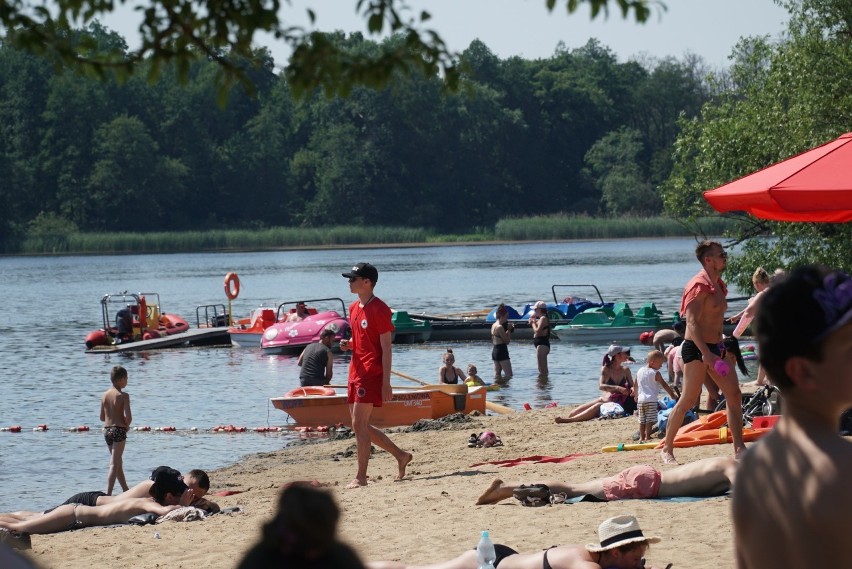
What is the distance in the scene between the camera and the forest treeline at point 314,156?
112 meters

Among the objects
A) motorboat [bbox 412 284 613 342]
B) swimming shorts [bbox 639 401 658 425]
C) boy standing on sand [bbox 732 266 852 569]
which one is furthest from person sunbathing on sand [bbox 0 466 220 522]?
motorboat [bbox 412 284 613 342]

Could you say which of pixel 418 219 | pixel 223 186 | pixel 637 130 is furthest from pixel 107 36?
pixel 637 130

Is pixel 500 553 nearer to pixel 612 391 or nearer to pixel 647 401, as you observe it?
pixel 647 401

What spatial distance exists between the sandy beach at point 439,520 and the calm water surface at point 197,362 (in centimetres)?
368

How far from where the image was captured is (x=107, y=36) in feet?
434

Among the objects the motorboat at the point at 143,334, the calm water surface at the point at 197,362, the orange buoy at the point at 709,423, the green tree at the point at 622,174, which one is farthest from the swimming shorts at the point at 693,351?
the green tree at the point at 622,174

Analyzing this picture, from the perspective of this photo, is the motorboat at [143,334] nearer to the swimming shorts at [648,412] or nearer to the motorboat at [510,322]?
the motorboat at [510,322]

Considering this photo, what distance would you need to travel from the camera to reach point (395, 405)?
57.0 feet

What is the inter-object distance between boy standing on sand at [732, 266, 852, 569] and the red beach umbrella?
6.83 metres

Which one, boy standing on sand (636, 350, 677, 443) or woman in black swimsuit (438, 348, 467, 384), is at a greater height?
boy standing on sand (636, 350, 677, 443)

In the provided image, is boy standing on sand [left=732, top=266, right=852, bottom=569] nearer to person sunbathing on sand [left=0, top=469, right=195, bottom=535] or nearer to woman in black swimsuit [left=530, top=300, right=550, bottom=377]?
person sunbathing on sand [left=0, top=469, right=195, bottom=535]

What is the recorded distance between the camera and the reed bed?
337ft

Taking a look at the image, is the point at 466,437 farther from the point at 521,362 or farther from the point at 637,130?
the point at 637,130

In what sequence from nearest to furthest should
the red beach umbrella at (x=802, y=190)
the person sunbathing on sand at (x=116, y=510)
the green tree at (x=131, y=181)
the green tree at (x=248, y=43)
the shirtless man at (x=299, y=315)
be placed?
the green tree at (x=248, y=43) < the red beach umbrella at (x=802, y=190) < the person sunbathing on sand at (x=116, y=510) < the shirtless man at (x=299, y=315) < the green tree at (x=131, y=181)
